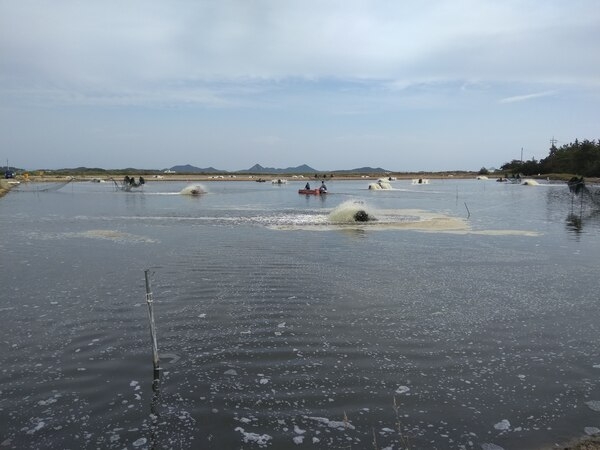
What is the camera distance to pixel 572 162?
12075 cm

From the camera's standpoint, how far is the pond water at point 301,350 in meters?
5.80

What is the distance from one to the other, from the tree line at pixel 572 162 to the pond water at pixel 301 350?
4201 inches

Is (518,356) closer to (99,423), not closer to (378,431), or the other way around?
(378,431)

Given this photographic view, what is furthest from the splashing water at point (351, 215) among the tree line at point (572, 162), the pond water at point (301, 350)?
the tree line at point (572, 162)

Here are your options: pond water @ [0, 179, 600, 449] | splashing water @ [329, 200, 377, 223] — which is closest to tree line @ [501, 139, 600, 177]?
splashing water @ [329, 200, 377, 223]

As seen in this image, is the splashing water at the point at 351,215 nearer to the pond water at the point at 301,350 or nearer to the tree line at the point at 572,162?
the pond water at the point at 301,350

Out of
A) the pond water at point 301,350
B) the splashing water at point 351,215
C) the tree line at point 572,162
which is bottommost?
the pond water at point 301,350

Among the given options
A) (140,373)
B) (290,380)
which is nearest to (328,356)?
(290,380)

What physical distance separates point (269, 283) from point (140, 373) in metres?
5.76

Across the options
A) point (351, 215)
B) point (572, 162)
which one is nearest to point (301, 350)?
point (351, 215)

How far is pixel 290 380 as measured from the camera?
7.05 meters

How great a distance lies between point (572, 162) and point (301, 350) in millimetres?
132613

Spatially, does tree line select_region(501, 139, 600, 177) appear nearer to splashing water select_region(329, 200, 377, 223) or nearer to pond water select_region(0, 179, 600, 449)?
splashing water select_region(329, 200, 377, 223)

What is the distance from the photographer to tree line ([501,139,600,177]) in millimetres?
107994
